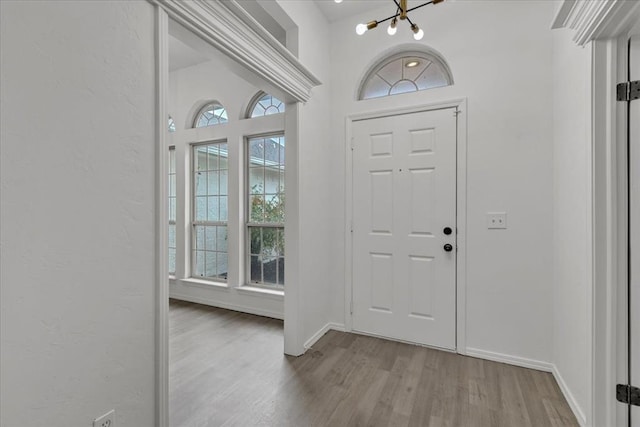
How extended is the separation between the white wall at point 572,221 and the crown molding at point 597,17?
111 millimetres

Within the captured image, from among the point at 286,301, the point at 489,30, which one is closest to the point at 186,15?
the point at 286,301

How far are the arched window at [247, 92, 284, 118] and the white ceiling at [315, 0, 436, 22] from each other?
109cm

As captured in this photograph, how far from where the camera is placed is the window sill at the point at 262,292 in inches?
130

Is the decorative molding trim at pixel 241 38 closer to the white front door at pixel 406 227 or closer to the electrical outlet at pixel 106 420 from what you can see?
the white front door at pixel 406 227

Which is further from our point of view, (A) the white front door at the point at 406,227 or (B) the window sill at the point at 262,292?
(B) the window sill at the point at 262,292

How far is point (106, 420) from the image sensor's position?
1.17 m

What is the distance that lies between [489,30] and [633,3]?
50.1 inches

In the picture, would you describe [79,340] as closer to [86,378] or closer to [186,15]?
[86,378]

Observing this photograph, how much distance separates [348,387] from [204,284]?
8.16 feet

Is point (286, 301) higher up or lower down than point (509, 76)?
lower down

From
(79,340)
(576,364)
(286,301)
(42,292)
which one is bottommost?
(576,364)

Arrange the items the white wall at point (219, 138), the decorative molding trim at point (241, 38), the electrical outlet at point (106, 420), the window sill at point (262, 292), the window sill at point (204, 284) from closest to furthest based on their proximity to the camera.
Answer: the electrical outlet at point (106, 420) → the decorative molding trim at point (241, 38) → the window sill at point (262, 292) → the white wall at point (219, 138) → the window sill at point (204, 284)

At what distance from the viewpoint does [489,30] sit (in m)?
2.41

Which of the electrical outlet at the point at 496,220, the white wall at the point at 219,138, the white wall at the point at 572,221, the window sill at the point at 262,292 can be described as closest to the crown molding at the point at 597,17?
the white wall at the point at 572,221
